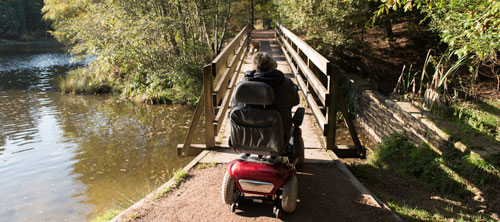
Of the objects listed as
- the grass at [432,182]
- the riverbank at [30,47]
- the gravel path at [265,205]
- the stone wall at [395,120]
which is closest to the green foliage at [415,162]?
the grass at [432,182]

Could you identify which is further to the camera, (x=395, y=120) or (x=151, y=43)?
(x=151, y=43)

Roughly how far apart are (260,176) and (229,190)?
0.41m

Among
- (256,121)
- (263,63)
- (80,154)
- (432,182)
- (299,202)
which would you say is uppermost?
(263,63)

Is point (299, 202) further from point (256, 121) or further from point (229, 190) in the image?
point (256, 121)

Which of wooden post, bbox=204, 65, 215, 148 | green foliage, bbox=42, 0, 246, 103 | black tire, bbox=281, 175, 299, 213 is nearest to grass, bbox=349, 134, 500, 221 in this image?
black tire, bbox=281, 175, 299, 213

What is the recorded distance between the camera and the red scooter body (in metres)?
3.46

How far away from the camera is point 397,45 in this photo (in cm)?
1585

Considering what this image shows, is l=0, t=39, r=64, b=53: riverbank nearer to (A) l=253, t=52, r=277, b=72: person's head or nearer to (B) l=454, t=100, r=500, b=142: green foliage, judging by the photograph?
(B) l=454, t=100, r=500, b=142: green foliage

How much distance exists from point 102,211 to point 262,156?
356cm

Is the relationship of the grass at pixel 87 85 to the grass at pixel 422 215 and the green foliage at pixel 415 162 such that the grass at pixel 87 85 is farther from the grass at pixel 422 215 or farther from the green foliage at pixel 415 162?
the grass at pixel 422 215

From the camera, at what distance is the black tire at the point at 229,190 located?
3668 mm

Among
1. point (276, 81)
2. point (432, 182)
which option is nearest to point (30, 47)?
point (432, 182)

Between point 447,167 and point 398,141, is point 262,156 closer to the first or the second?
point 447,167

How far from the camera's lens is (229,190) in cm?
369
